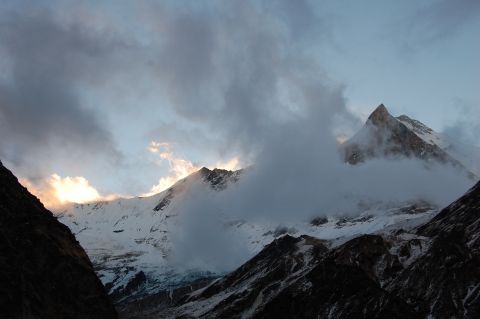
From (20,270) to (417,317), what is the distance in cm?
9893

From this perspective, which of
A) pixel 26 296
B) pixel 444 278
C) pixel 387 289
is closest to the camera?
pixel 26 296

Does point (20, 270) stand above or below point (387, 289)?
above

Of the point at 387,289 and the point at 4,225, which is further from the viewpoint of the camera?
the point at 387,289

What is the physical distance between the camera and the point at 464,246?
638 ft

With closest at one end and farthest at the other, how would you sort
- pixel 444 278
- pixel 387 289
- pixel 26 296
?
1. pixel 26 296
2. pixel 444 278
3. pixel 387 289

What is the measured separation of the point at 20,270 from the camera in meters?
157

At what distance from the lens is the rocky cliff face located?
493ft

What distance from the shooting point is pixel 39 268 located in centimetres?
16475

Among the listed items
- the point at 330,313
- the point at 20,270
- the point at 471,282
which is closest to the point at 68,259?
the point at 20,270

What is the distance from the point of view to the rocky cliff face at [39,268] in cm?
15025

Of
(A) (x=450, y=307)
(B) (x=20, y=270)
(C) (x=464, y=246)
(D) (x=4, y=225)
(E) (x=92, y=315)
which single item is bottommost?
(A) (x=450, y=307)

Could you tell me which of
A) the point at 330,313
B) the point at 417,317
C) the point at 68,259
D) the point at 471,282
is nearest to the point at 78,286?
the point at 68,259

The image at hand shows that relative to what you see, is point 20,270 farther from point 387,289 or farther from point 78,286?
point 387,289

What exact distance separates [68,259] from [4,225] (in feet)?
61.9
